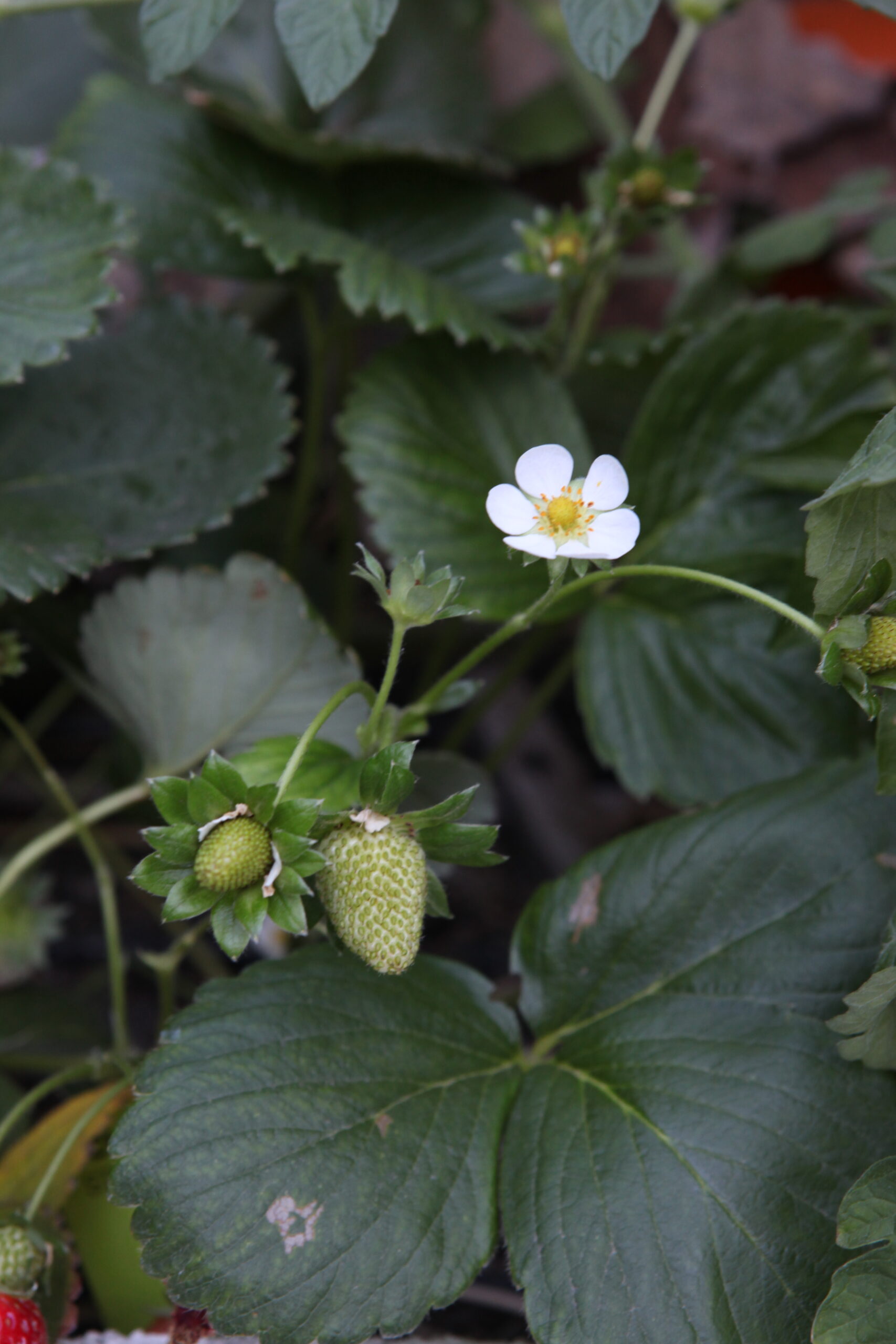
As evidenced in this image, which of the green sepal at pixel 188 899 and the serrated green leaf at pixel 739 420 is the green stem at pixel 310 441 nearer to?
the serrated green leaf at pixel 739 420

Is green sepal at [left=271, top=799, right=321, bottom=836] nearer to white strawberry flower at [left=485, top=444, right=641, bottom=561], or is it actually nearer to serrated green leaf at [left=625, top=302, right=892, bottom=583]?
white strawberry flower at [left=485, top=444, right=641, bottom=561]

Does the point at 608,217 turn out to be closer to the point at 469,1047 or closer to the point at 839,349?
the point at 839,349

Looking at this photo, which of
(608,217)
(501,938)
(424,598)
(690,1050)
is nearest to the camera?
(424,598)

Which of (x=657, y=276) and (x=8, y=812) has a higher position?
(x=657, y=276)

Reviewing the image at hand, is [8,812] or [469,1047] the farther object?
[8,812]

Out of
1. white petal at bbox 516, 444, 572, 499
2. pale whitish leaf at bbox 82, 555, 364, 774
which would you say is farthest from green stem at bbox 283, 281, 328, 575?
white petal at bbox 516, 444, 572, 499

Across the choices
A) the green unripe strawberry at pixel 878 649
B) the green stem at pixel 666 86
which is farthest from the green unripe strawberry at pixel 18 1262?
the green stem at pixel 666 86

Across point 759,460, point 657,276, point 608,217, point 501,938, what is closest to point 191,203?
point 608,217
